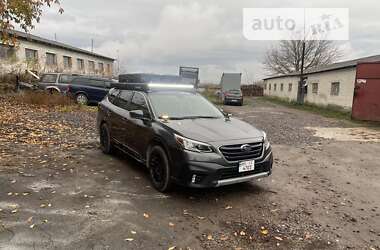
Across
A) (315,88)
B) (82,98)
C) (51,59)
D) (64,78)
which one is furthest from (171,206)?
(51,59)

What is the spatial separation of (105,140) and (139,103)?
6.03ft

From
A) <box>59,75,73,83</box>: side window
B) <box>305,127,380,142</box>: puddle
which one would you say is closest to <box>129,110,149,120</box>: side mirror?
<box>305,127,380,142</box>: puddle

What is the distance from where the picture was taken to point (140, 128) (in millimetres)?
5348

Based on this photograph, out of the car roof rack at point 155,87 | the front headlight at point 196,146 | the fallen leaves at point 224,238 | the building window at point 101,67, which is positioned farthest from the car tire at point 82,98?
the building window at point 101,67

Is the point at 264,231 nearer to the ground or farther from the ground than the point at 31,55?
nearer to the ground

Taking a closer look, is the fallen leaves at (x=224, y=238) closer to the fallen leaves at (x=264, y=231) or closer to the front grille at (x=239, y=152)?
the fallen leaves at (x=264, y=231)

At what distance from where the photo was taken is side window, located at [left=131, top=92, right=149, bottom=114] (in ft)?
17.7

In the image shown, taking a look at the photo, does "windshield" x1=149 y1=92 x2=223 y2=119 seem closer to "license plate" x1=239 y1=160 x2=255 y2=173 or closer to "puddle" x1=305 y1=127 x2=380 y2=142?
"license plate" x1=239 y1=160 x2=255 y2=173

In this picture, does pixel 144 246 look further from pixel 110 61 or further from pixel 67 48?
pixel 110 61

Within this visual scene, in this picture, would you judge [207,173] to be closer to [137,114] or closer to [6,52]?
[137,114]

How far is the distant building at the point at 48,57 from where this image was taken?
22.9 meters

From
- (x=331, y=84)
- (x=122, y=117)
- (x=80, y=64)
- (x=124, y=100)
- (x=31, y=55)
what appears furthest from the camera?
(x=80, y=64)

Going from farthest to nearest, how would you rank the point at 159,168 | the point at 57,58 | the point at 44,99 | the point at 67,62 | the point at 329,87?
the point at 67,62, the point at 57,58, the point at 329,87, the point at 44,99, the point at 159,168

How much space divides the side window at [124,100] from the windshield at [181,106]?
29.7 inches
